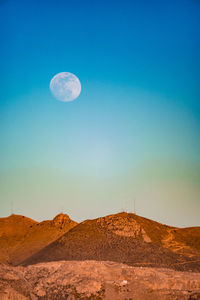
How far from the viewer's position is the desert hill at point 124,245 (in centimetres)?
6128

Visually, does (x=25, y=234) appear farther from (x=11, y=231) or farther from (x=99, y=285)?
(x=99, y=285)

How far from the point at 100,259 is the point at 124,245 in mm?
9013

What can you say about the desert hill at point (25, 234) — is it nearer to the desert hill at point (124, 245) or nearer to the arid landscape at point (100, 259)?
the arid landscape at point (100, 259)

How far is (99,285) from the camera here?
39625 millimetres

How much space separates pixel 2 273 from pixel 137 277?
777 inches

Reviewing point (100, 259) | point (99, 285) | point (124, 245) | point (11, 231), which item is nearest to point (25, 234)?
point (11, 231)

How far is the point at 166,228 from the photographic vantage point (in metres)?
84.7

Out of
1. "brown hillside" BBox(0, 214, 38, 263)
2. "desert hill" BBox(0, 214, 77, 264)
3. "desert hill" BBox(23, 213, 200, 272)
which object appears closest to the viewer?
"desert hill" BBox(23, 213, 200, 272)

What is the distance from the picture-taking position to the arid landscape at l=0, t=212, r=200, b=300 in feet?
127

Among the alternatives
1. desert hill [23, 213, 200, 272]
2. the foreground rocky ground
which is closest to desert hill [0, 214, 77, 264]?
desert hill [23, 213, 200, 272]

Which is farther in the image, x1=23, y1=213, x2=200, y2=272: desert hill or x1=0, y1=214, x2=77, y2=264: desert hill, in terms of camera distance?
x1=0, y1=214, x2=77, y2=264: desert hill

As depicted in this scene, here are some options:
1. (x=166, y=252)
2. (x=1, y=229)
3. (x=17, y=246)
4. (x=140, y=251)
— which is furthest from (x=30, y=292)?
(x=1, y=229)

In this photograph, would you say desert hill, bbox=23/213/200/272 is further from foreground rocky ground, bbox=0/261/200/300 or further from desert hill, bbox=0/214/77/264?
foreground rocky ground, bbox=0/261/200/300

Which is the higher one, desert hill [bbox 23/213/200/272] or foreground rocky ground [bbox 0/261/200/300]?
desert hill [bbox 23/213/200/272]
